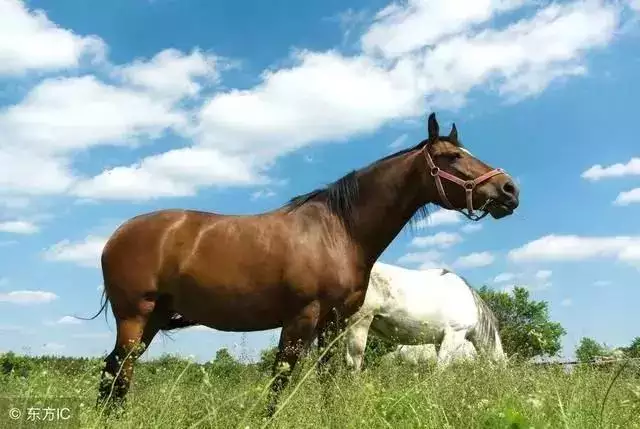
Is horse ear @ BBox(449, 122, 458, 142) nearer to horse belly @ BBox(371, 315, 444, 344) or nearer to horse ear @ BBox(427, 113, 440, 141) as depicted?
A: horse ear @ BBox(427, 113, 440, 141)

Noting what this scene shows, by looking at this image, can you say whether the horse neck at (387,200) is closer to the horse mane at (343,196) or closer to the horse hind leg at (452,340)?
the horse mane at (343,196)

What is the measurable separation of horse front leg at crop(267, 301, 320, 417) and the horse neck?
2.79 ft

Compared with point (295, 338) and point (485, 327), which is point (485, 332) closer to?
point (485, 327)

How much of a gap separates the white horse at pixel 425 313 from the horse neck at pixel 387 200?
3.87 metres

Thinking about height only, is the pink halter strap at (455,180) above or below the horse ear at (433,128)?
below

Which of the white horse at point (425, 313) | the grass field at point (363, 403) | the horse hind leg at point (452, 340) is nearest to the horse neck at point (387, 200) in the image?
the grass field at point (363, 403)

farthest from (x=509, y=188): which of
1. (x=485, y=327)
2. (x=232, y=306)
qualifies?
(x=485, y=327)

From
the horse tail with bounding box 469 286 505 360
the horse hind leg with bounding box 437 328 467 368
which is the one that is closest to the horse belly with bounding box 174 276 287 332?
the horse hind leg with bounding box 437 328 467 368

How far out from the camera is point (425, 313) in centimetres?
1002

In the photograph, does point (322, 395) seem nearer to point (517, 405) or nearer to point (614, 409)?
point (517, 405)

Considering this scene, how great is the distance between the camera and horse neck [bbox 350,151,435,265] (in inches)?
235

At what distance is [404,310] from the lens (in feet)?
32.8

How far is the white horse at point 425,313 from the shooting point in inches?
393

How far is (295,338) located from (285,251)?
2.59 ft
